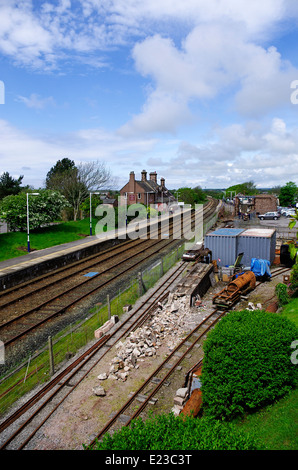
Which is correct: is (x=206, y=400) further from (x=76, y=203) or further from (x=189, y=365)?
(x=76, y=203)

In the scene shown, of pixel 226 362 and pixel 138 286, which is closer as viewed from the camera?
pixel 226 362

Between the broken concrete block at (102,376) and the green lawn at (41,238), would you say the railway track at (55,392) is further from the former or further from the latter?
the green lawn at (41,238)

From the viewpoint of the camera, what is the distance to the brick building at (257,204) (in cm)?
6391

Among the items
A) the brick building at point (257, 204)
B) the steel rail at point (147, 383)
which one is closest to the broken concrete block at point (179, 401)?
the steel rail at point (147, 383)

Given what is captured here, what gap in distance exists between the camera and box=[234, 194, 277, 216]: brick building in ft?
210

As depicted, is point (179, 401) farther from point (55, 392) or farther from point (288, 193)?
point (288, 193)

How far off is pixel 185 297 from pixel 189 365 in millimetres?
6469

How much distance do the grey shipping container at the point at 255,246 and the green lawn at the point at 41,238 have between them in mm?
19933

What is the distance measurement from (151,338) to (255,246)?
1490 centimetres

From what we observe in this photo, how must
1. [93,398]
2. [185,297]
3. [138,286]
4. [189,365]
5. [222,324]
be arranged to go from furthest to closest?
[138,286], [185,297], [189,365], [93,398], [222,324]

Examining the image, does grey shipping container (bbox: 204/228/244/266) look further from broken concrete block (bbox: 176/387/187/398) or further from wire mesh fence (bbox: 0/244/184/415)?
broken concrete block (bbox: 176/387/187/398)
